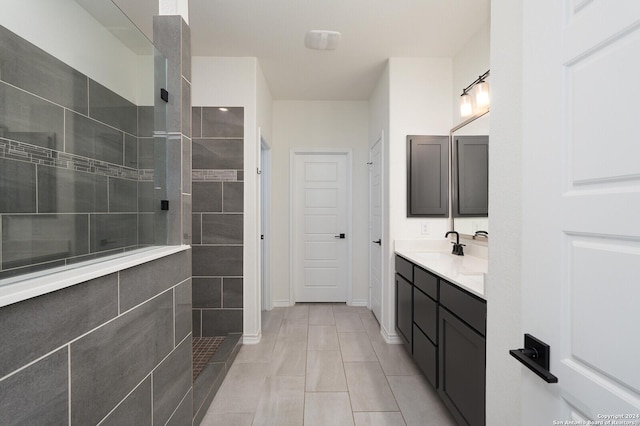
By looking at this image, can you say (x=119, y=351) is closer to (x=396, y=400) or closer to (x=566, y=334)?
(x=566, y=334)

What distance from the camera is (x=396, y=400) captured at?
77.5 inches

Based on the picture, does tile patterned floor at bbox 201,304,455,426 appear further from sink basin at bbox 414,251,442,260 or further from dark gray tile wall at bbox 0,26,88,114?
dark gray tile wall at bbox 0,26,88,114

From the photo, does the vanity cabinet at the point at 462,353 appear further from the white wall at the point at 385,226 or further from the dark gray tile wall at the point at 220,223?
the dark gray tile wall at the point at 220,223

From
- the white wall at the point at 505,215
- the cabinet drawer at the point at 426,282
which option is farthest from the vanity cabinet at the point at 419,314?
the white wall at the point at 505,215

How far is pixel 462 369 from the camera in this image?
153 cm

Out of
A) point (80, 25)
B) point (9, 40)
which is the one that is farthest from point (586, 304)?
point (80, 25)

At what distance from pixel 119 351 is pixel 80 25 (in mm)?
1368

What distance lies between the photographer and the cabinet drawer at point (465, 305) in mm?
1320

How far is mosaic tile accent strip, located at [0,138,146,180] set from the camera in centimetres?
85

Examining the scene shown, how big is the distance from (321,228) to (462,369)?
106 inches

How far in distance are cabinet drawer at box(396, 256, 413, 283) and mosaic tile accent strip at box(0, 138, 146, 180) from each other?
200 centimetres

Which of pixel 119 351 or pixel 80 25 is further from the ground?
pixel 80 25

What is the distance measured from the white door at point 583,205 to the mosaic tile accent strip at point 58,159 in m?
1.47

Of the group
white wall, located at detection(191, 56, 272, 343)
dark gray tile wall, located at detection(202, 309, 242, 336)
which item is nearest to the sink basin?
white wall, located at detection(191, 56, 272, 343)
